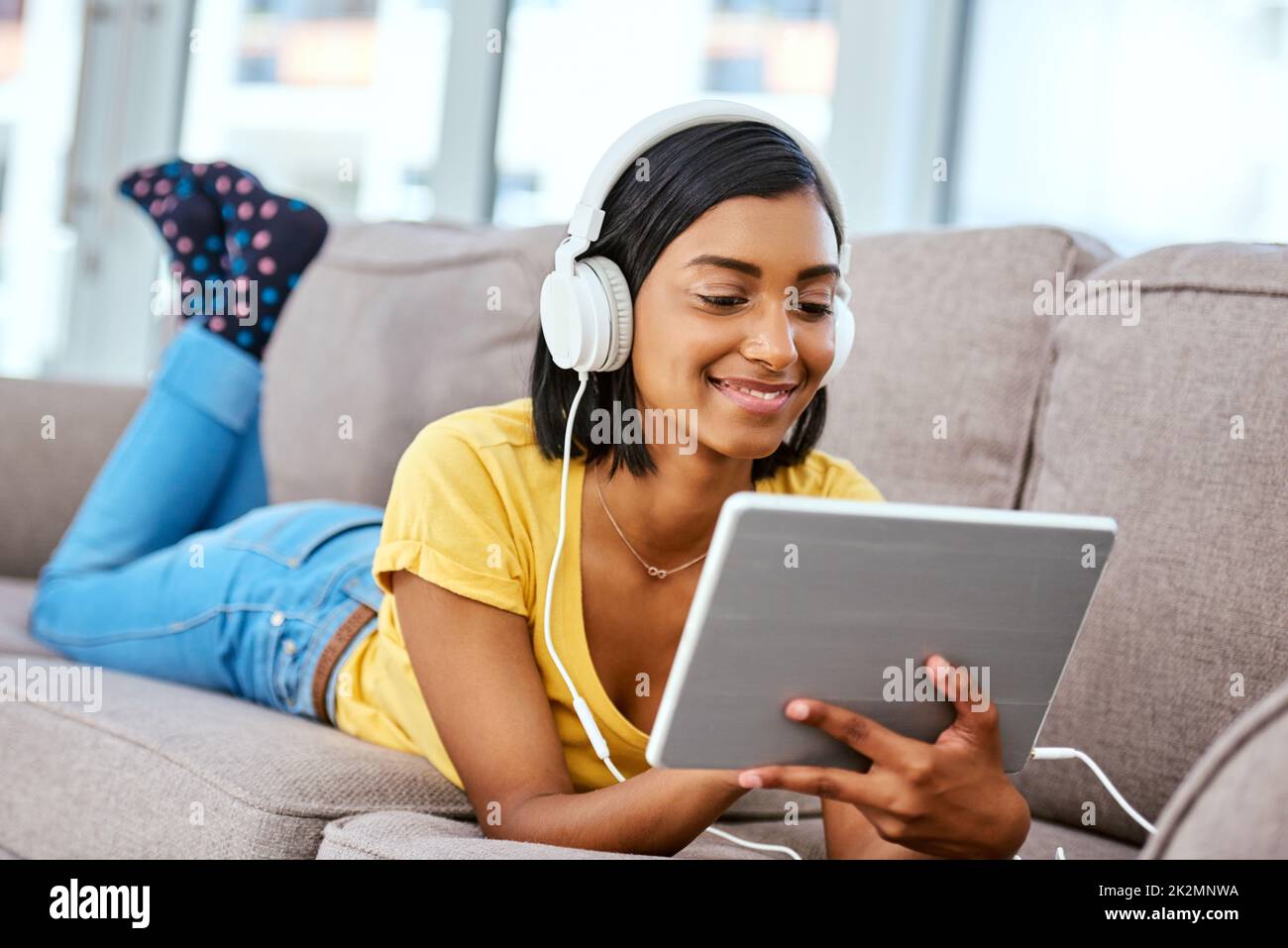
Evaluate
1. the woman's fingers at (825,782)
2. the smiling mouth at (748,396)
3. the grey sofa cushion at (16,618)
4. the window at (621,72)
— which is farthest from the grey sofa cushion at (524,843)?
the window at (621,72)

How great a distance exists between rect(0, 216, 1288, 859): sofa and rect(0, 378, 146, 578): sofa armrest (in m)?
0.48

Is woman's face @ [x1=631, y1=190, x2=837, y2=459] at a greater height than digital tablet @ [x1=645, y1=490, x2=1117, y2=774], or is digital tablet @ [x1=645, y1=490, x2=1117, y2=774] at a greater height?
woman's face @ [x1=631, y1=190, x2=837, y2=459]

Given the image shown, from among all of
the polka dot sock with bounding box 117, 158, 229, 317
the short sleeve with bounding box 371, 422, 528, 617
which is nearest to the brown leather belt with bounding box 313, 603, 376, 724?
the short sleeve with bounding box 371, 422, 528, 617

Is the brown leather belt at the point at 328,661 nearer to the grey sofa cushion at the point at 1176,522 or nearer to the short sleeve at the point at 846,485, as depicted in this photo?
the short sleeve at the point at 846,485

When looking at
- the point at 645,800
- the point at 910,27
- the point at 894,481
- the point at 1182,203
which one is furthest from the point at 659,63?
the point at 645,800

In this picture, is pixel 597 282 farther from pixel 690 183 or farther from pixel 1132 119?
pixel 1132 119

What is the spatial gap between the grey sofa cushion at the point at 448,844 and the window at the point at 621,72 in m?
1.70

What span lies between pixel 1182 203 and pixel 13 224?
2985mm

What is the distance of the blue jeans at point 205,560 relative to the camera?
1493 millimetres

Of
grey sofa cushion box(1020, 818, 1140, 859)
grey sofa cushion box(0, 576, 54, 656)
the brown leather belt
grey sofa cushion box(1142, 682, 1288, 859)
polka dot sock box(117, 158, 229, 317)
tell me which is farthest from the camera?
polka dot sock box(117, 158, 229, 317)

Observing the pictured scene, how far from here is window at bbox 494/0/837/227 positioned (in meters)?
2.65

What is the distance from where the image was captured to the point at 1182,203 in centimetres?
218

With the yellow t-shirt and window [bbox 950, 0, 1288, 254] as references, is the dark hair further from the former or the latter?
window [bbox 950, 0, 1288, 254]

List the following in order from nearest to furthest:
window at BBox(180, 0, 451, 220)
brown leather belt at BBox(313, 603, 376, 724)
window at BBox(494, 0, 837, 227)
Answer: brown leather belt at BBox(313, 603, 376, 724) → window at BBox(494, 0, 837, 227) → window at BBox(180, 0, 451, 220)
